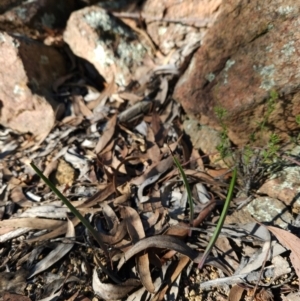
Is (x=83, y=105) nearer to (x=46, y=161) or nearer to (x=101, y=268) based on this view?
(x=46, y=161)

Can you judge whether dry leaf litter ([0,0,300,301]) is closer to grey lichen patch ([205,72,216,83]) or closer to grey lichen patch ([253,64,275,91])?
grey lichen patch ([205,72,216,83])

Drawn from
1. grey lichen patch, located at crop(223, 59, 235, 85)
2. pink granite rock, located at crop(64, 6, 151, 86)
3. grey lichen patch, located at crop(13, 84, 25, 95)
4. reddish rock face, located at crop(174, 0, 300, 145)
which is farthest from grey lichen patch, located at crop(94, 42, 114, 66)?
grey lichen patch, located at crop(223, 59, 235, 85)

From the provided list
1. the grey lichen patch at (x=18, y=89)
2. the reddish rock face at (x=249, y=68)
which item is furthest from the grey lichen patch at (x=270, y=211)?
the grey lichen patch at (x=18, y=89)

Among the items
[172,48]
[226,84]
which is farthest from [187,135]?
[172,48]

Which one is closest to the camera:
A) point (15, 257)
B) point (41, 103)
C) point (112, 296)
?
point (112, 296)

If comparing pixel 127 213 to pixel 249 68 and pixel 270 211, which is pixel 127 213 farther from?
pixel 249 68

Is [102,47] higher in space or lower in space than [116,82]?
higher

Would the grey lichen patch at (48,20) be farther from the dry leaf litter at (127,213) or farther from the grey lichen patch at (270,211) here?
the grey lichen patch at (270,211)
